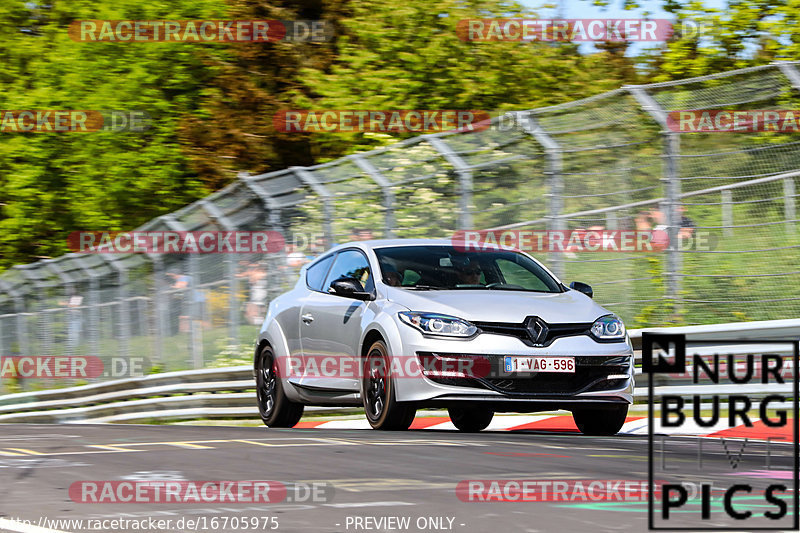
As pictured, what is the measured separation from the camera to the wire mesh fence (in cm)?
1239

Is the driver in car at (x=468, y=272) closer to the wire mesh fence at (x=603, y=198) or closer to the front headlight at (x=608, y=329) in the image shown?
the front headlight at (x=608, y=329)

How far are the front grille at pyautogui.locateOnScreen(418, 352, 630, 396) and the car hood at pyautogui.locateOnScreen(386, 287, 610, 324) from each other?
0.32 meters

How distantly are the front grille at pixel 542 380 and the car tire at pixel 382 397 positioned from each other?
0.42 metres

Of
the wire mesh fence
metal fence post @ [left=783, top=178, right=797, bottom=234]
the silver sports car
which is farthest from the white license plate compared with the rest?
metal fence post @ [left=783, top=178, right=797, bottom=234]

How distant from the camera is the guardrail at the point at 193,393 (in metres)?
11.2

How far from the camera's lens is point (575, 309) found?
10656mm

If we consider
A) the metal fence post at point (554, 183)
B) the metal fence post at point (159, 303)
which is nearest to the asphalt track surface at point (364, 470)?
the metal fence post at point (554, 183)

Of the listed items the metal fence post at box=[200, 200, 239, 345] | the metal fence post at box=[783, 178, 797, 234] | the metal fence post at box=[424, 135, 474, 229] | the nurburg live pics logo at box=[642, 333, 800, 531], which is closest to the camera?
the nurburg live pics logo at box=[642, 333, 800, 531]

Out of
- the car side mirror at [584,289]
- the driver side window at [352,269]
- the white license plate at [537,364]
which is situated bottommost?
the white license plate at [537,364]

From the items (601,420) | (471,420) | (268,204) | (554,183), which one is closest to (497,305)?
(601,420)

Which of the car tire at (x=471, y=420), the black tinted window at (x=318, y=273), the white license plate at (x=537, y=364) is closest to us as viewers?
the white license plate at (x=537, y=364)

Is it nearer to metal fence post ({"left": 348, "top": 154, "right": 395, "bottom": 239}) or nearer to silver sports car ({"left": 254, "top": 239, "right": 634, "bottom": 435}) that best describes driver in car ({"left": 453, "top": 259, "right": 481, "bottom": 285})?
silver sports car ({"left": 254, "top": 239, "right": 634, "bottom": 435})

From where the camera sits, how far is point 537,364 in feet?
33.4

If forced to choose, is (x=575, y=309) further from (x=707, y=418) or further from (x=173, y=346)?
(x=173, y=346)
